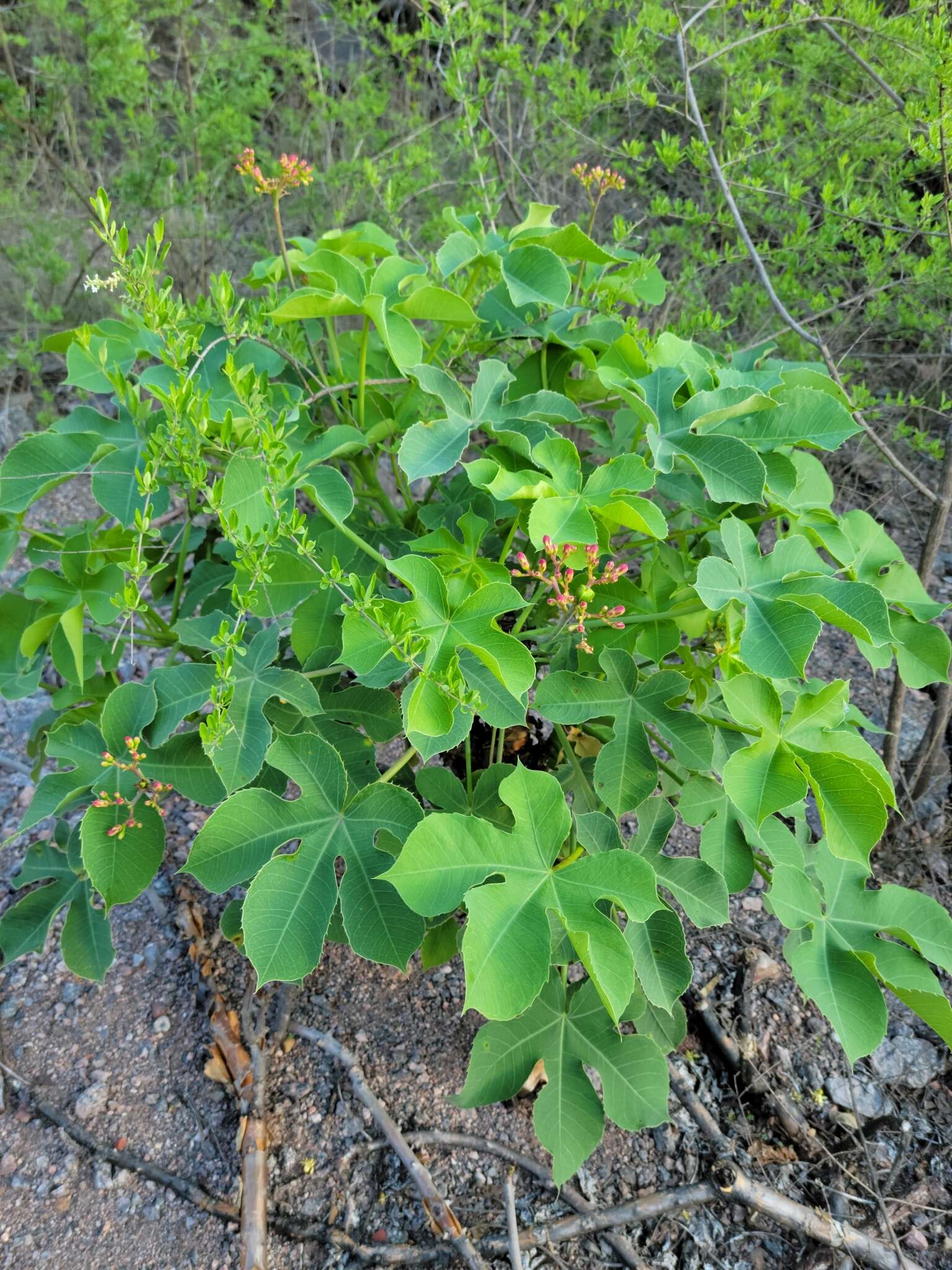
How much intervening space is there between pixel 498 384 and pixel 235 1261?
1.31m

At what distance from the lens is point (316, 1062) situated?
152 cm

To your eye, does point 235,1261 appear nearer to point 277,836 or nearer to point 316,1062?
point 316,1062

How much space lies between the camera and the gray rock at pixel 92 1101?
4.68 ft

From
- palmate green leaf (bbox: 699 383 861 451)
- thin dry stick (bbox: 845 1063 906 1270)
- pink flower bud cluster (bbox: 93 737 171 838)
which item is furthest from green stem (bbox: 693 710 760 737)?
pink flower bud cluster (bbox: 93 737 171 838)

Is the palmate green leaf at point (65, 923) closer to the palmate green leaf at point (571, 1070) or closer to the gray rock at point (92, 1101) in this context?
the gray rock at point (92, 1101)

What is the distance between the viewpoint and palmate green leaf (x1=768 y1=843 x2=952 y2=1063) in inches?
42.9

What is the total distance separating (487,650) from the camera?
913mm

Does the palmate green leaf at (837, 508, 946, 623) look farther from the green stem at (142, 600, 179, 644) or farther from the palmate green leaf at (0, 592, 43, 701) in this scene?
the palmate green leaf at (0, 592, 43, 701)

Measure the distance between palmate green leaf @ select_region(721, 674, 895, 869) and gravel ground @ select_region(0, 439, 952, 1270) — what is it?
77 centimetres

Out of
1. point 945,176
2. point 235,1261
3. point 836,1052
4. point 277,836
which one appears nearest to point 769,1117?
point 836,1052

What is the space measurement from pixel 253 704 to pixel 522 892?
40 cm

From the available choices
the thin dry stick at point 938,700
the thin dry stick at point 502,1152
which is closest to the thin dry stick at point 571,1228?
the thin dry stick at point 502,1152

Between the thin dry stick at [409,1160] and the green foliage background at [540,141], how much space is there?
1454 mm

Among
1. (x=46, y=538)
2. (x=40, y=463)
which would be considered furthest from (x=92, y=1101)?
(x=40, y=463)
